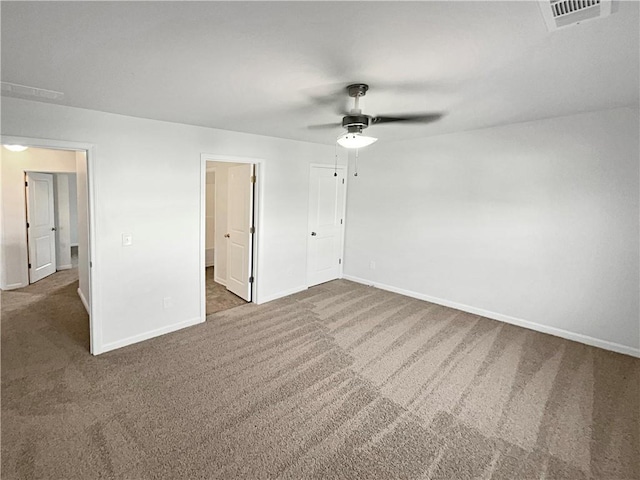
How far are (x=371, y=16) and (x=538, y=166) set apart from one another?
331 centimetres

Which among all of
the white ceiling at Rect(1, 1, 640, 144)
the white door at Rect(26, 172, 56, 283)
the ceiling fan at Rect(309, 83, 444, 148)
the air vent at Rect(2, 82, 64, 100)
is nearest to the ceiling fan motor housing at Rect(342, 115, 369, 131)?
the ceiling fan at Rect(309, 83, 444, 148)

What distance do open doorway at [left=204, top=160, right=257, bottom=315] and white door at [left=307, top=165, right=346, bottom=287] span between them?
1.06 meters

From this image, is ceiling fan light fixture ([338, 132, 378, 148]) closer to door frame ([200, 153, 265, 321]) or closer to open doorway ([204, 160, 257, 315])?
door frame ([200, 153, 265, 321])

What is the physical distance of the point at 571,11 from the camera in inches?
55.6

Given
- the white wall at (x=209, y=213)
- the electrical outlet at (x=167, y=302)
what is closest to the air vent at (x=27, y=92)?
the electrical outlet at (x=167, y=302)

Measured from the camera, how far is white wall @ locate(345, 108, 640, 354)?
11.0 feet

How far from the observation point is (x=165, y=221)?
3.59 m

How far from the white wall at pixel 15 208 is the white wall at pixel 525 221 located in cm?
540

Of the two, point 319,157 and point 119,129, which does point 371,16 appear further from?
point 319,157

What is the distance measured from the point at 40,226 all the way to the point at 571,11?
742cm

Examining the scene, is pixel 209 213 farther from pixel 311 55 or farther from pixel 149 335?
pixel 311 55

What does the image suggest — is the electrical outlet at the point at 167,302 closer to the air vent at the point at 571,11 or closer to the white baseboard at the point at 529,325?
the white baseboard at the point at 529,325

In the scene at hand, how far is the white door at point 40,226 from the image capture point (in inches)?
210

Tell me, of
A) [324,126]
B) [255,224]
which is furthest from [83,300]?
[324,126]
